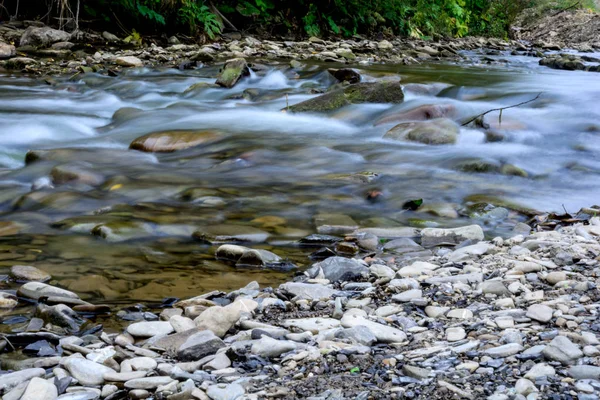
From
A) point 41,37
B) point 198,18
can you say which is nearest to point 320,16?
point 198,18

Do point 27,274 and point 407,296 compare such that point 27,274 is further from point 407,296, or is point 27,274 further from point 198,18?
point 198,18

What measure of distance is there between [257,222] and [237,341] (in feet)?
6.31

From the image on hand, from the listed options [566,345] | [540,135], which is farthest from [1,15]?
[566,345]

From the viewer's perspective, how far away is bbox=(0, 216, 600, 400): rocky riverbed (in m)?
1.99

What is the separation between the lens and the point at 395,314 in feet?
8.93

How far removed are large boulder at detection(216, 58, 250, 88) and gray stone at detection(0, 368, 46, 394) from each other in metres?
7.72

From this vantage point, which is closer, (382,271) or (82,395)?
(82,395)

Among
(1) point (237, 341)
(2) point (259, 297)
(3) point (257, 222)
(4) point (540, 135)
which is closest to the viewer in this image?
(1) point (237, 341)

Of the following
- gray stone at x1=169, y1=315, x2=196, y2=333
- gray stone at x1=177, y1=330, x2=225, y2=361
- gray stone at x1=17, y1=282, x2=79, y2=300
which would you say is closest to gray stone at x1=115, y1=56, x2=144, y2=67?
gray stone at x1=17, y1=282, x2=79, y2=300


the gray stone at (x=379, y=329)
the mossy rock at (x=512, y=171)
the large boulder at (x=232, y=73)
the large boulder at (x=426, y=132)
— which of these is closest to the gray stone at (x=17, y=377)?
the gray stone at (x=379, y=329)

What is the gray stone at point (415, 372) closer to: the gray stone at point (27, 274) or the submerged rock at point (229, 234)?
the gray stone at point (27, 274)

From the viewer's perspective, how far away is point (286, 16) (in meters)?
16.6

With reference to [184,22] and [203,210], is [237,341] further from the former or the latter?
[184,22]

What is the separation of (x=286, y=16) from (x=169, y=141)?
1096cm
